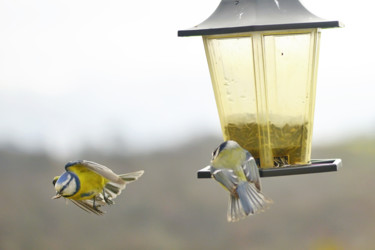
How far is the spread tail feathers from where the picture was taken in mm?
3449

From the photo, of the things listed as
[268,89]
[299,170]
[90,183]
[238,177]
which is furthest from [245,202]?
[90,183]

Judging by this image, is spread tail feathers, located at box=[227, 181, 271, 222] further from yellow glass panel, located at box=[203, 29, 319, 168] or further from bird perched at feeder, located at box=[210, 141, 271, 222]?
yellow glass panel, located at box=[203, 29, 319, 168]

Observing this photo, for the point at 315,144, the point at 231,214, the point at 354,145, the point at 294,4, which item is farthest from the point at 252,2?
the point at 354,145

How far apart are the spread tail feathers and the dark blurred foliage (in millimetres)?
4032

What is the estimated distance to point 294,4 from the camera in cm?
369

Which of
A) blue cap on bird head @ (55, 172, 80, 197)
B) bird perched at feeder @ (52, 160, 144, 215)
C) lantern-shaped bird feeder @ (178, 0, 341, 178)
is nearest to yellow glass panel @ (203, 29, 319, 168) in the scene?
lantern-shaped bird feeder @ (178, 0, 341, 178)

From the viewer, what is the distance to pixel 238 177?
3547 millimetres

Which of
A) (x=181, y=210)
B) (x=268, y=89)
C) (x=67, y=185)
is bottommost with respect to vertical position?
(x=181, y=210)

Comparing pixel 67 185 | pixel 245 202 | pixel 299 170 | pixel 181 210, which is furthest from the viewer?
pixel 181 210

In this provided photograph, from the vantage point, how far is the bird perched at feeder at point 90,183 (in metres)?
3.67

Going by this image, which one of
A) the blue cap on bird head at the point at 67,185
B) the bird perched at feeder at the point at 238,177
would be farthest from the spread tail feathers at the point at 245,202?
the blue cap on bird head at the point at 67,185

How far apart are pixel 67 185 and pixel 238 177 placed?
750 millimetres

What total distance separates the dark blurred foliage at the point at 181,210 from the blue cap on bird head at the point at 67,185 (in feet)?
12.7

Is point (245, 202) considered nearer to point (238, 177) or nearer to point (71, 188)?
point (238, 177)
